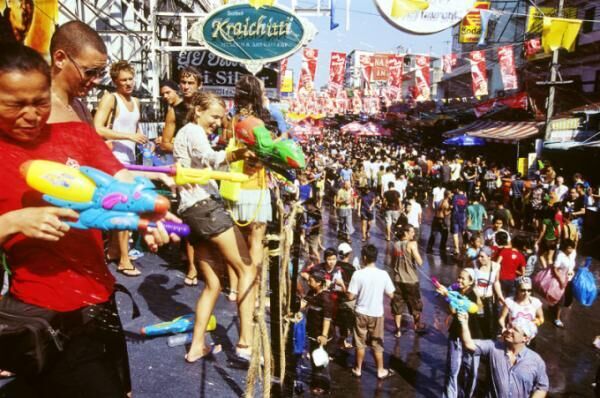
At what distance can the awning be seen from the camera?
64.0 ft

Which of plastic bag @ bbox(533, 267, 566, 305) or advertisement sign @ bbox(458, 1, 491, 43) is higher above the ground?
advertisement sign @ bbox(458, 1, 491, 43)

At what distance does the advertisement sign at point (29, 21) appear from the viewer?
326 cm

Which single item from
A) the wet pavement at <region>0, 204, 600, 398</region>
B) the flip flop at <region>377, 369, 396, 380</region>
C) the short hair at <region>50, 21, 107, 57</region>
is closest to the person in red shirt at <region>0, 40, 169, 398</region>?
the short hair at <region>50, 21, 107, 57</region>

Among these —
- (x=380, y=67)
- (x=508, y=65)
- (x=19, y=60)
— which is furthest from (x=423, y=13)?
(x=380, y=67)

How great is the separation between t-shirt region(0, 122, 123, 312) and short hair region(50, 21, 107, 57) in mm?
343

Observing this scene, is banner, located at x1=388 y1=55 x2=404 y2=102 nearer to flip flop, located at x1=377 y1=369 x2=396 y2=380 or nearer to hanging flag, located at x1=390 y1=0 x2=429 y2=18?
hanging flag, located at x1=390 y1=0 x2=429 y2=18

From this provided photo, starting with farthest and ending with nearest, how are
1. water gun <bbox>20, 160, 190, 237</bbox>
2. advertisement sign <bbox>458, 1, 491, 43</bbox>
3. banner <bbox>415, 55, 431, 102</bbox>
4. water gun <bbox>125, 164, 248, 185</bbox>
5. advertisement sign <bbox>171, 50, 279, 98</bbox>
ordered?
banner <bbox>415, 55, 431, 102</bbox>
advertisement sign <bbox>458, 1, 491, 43</bbox>
advertisement sign <bbox>171, 50, 279, 98</bbox>
water gun <bbox>125, 164, 248, 185</bbox>
water gun <bbox>20, 160, 190, 237</bbox>

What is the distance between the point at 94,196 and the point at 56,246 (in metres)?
0.38

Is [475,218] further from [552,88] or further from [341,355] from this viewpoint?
[552,88]

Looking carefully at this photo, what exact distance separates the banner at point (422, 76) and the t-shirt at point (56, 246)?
21360 millimetres

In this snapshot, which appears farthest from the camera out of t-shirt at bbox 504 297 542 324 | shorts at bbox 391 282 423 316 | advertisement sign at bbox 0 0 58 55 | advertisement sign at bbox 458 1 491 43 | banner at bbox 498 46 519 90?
banner at bbox 498 46 519 90

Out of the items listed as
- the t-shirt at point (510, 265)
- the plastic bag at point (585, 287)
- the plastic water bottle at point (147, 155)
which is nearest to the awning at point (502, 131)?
the plastic bag at point (585, 287)

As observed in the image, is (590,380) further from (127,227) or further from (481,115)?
(481,115)

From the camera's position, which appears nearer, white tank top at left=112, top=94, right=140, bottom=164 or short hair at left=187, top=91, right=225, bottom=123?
short hair at left=187, top=91, right=225, bottom=123
